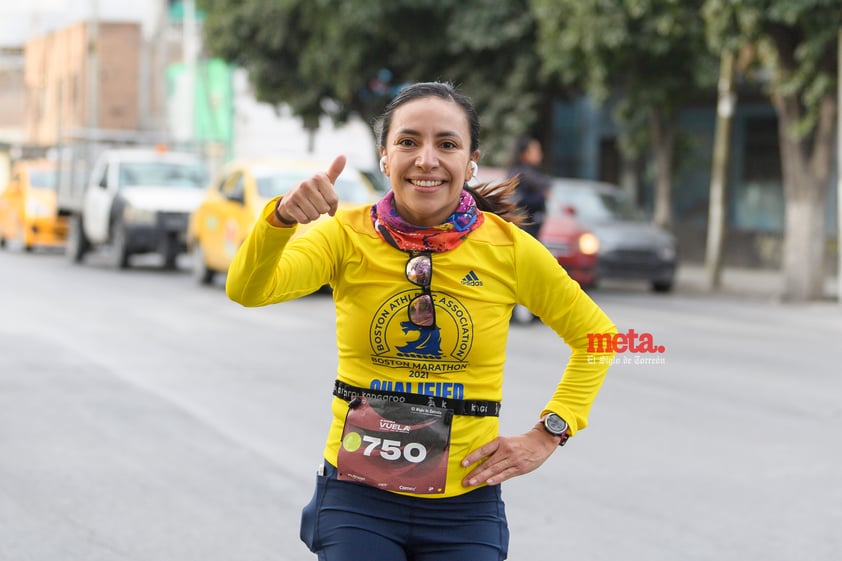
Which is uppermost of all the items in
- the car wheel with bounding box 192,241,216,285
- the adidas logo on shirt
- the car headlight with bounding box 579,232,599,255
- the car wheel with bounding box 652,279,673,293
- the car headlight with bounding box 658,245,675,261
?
the adidas logo on shirt

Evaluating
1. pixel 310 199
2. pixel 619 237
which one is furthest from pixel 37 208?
pixel 310 199

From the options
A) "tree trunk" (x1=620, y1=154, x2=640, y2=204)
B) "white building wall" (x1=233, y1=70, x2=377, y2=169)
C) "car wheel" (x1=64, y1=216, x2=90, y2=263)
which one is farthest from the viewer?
"white building wall" (x1=233, y1=70, x2=377, y2=169)

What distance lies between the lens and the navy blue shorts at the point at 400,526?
10.5ft

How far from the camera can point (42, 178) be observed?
29438 mm

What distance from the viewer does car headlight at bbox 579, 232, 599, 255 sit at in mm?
20266

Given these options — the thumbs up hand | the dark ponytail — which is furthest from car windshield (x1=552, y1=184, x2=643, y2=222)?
the thumbs up hand

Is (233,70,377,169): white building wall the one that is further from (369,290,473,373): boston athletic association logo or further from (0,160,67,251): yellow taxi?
(369,290,473,373): boston athletic association logo

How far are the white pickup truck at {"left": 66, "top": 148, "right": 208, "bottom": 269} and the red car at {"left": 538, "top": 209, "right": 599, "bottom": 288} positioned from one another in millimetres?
5650

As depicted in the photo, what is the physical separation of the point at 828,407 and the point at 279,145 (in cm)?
4676

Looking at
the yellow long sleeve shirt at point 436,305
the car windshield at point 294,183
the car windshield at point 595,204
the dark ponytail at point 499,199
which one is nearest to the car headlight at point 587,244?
the car windshield at point 595,204

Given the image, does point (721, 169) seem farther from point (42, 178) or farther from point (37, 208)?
point (42, 178)

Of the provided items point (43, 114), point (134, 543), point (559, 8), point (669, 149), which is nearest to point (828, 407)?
point (134, 543)

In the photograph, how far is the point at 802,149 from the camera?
20.8m

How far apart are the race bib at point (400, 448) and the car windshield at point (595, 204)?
18.9m
